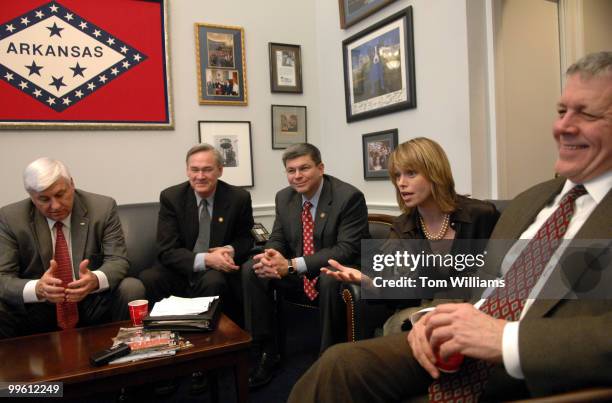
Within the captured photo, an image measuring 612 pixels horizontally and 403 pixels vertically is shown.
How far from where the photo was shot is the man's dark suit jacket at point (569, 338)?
0.96 m

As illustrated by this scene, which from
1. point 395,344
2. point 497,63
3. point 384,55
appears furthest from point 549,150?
point 395,344

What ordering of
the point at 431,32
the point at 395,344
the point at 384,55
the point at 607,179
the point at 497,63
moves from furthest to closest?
the point at 384,55 < the point at 431,32 < the point at 497,63 < the point at 395,344 < the point at 607,179

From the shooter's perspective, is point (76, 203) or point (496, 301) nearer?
point (496, 301)

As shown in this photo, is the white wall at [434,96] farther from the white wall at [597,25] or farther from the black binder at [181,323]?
the black binder at [181,323]

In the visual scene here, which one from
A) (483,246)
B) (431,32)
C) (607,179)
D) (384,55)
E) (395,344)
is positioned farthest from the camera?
(384,55)

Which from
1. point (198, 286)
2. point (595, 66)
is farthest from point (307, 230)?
point (595, 66)

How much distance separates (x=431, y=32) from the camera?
2.88 m

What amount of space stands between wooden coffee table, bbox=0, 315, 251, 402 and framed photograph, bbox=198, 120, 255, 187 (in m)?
2.17

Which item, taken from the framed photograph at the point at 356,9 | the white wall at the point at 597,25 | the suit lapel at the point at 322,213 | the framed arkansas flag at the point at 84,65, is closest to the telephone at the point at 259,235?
the suit lapel at the point at 322,213

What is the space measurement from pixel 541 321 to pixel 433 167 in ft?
3.32

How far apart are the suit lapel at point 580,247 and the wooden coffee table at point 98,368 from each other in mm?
1070

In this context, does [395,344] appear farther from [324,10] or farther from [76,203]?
[324,10]

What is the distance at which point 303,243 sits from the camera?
271cm

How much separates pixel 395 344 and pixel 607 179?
786 millimetres
